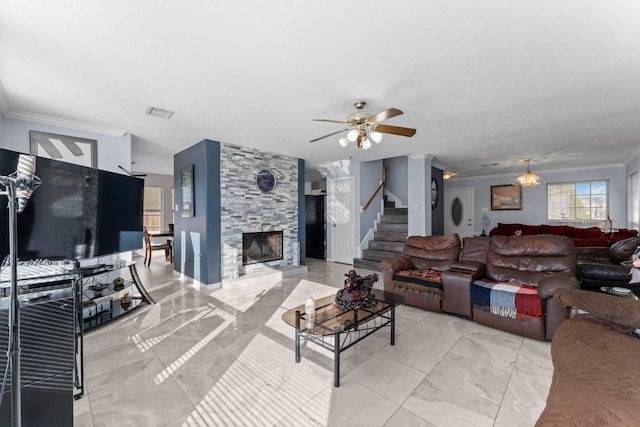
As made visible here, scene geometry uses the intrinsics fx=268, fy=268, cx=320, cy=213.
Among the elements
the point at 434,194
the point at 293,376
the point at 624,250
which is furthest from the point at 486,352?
the point at 434,194

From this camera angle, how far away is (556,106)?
3.06 metres

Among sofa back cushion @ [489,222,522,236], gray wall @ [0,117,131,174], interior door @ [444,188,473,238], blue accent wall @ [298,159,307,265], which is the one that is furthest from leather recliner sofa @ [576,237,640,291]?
gray wall @ [0,117,131,174]

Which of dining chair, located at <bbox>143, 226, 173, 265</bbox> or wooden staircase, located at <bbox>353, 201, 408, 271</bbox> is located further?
dining chair, located at <bbox>143, 226, 173, 265</bbox>

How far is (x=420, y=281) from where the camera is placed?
330cm

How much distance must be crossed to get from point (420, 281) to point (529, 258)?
1243 mm

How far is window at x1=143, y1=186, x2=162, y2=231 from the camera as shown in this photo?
8477 millimetres

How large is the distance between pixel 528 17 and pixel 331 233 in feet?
18.3

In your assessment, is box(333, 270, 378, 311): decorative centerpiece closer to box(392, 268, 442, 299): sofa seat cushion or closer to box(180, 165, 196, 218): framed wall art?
box(392, 268, 442, 299): sofa seat cushion

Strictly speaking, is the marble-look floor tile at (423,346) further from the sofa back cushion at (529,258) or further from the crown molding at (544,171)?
the crown molding at (544,171)

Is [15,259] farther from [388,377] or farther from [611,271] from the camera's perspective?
[611,271]

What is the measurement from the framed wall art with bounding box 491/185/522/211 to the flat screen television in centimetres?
945

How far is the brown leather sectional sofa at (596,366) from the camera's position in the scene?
3.36ft

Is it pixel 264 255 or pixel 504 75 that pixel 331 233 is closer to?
pixel 264 255

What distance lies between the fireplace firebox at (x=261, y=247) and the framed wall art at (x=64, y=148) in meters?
2.41
